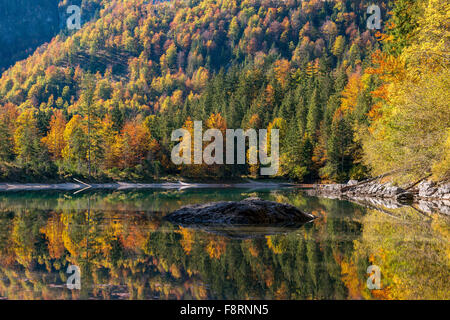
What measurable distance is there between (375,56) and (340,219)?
31950 mm

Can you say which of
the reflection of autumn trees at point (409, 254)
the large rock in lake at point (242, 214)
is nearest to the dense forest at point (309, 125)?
the reflection of autumn trees at point (409, 254)

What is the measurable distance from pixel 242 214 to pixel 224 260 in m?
8.23

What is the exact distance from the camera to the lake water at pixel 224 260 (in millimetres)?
8734

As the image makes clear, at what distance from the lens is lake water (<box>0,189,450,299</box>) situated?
8.73m

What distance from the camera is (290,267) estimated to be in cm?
1077

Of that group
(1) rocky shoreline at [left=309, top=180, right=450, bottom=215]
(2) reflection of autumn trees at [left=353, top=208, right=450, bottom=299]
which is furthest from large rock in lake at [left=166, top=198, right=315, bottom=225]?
(1) rocky shoreline at [left=309, top=180, right=450, bottom=215]

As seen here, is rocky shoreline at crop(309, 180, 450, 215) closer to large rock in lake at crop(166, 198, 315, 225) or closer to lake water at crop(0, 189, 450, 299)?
large rock in lake at crop(166, 198, 315, 225)

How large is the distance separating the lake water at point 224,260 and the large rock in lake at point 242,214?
65.5 inches

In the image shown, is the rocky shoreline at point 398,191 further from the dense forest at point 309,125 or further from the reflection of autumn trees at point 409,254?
the reflection of autumn trees at point 409,254

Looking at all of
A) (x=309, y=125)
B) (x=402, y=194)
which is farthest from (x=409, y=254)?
(x=309, y=125)

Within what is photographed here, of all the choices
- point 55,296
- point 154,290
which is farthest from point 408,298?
point 55,296

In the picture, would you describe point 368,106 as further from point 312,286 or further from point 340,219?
point 312,286

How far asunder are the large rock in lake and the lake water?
1.66m

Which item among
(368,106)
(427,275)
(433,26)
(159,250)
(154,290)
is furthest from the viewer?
(368,106)
